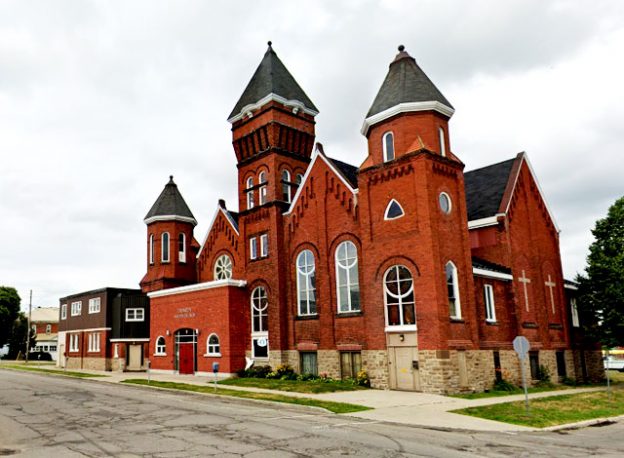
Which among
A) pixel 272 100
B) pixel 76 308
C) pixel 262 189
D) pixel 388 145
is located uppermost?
pixel 272 100

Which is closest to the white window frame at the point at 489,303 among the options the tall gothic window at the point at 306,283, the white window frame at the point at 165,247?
the tall gothic window at the point at 306,283

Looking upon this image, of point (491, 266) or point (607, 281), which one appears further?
point (607, 281)

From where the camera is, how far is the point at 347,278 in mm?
28469

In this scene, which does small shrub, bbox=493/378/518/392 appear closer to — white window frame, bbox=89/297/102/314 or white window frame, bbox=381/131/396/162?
white window frame, bbox=381/131/396/162

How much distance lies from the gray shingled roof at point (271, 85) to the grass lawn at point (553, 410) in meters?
23.0

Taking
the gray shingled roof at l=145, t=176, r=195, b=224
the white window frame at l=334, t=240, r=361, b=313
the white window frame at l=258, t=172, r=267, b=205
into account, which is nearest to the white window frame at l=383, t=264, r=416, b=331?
the white window frame at l=334, t=240, r=361, b=313

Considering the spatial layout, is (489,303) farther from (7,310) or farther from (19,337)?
(19,337)

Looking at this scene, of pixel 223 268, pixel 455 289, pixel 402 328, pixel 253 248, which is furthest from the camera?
pixel 223 268

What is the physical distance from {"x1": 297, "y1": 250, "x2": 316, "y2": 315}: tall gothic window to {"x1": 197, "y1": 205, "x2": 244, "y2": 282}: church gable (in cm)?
621

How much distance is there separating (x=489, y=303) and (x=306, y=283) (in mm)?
9927

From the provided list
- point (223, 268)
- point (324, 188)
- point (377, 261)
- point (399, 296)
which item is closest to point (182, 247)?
point (223, 268)

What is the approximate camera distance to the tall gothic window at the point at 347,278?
27987 mm

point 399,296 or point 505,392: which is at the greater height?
point 399,296

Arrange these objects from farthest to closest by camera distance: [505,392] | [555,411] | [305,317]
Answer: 1. [305,317]
2. [505,392]
3. [555,411]
